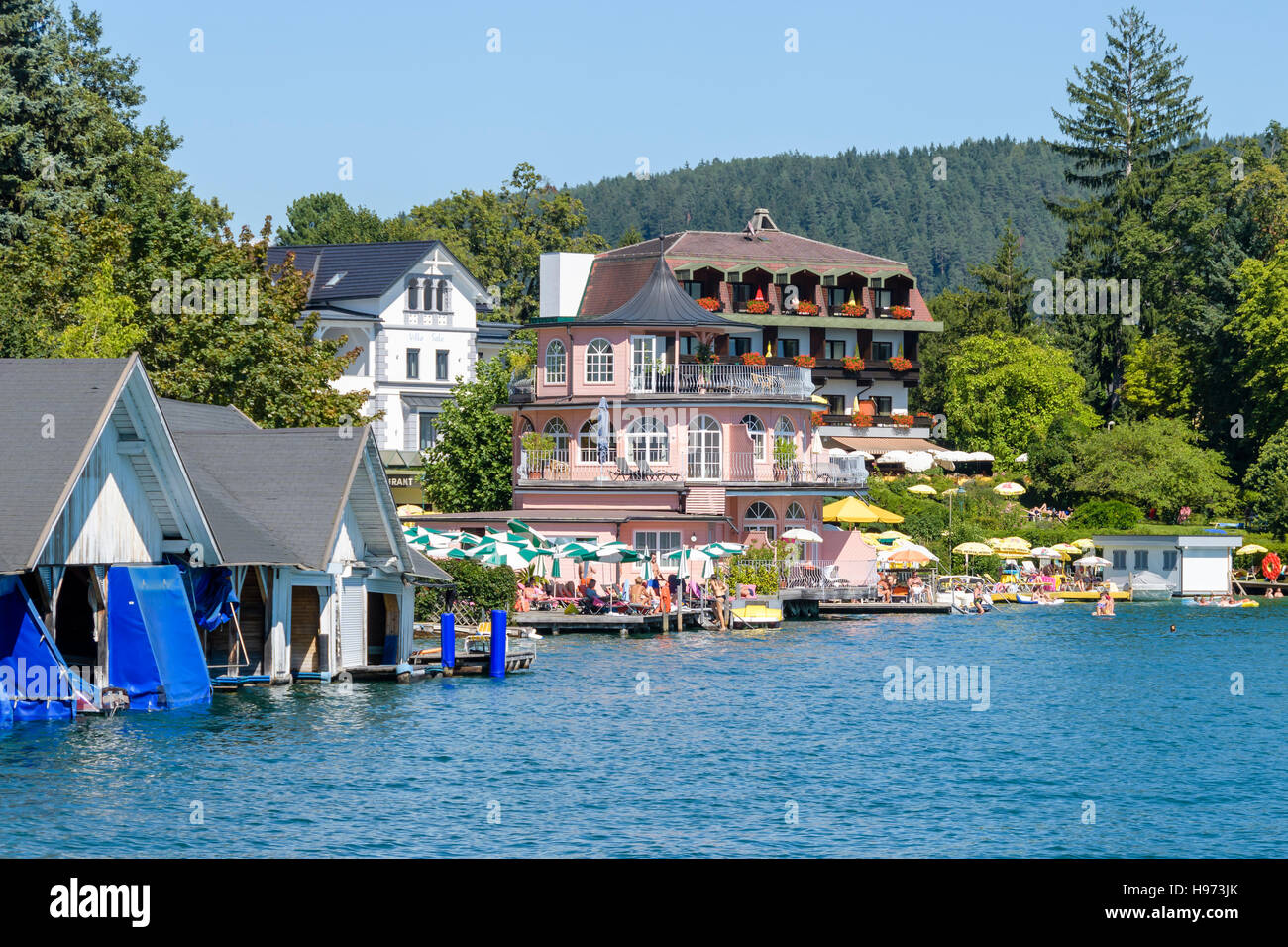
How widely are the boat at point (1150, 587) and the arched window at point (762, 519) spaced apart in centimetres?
2130

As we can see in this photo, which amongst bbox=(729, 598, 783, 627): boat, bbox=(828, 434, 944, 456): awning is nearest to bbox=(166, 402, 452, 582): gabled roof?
bbox=(729, 598, 783, 627): boat

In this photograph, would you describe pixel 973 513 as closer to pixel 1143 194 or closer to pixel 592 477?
pixel 592 477

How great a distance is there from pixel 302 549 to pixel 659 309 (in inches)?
1385

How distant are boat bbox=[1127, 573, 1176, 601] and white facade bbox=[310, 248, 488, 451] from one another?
38058 millimetres

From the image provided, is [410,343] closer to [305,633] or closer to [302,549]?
[305,633]

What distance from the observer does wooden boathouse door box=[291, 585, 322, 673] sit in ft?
137

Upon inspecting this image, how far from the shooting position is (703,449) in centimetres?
7144

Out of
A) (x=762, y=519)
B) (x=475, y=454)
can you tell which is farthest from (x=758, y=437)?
(x=475, y=454)

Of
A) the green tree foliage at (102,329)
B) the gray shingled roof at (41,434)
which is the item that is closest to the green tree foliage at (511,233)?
the green tree foliage at (102,329)

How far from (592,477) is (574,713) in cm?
3279

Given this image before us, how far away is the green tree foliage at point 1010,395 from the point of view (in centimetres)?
10019

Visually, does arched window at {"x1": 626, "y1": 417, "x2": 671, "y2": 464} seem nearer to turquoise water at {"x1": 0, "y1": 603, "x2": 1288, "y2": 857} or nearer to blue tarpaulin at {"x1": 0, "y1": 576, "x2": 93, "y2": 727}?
turquoise water at {"x1": 0, "y1": 603, "x2": 1288, "y2": 857}

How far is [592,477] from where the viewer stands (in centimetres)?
7219
